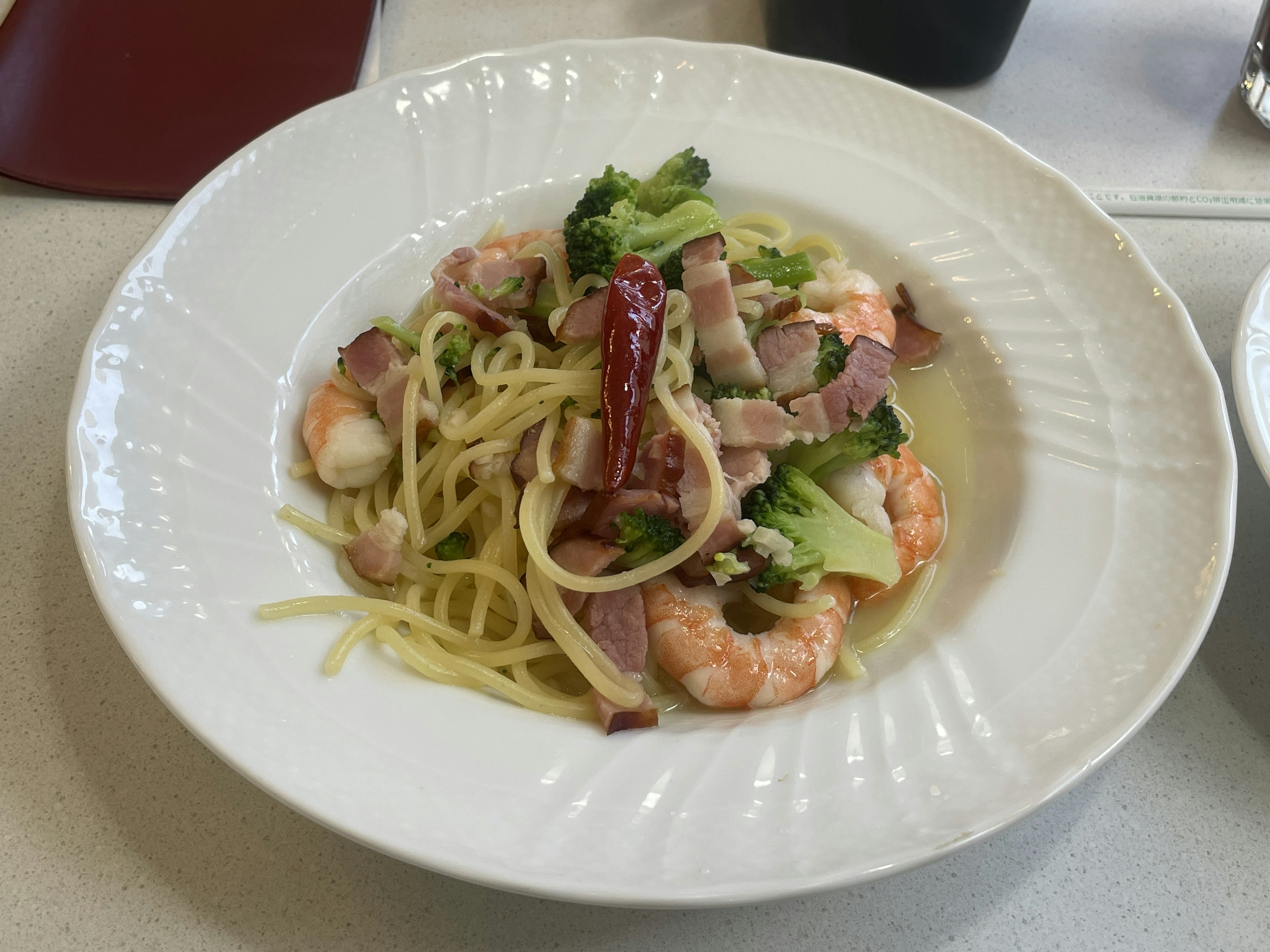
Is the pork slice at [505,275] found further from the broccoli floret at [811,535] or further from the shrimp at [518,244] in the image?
the broccoli floret at [811,535]

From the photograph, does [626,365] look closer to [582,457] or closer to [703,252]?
[582,457]

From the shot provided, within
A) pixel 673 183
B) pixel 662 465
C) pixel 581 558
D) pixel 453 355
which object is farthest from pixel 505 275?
pixel 581 558

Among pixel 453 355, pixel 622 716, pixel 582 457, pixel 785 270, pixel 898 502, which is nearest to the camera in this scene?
pixel 622 716

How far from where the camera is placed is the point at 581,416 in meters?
2.34

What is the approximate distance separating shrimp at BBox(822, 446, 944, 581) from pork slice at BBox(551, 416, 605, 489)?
71 cm

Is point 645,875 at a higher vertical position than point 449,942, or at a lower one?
higher

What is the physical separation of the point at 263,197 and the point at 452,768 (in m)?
1.85

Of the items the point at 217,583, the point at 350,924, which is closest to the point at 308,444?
the point at 217,583

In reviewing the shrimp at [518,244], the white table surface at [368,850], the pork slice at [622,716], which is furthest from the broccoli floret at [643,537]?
the shrimp at [518,244]

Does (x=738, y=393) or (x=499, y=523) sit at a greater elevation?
(x=738, y=393)

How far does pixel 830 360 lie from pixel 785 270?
48 centimetres

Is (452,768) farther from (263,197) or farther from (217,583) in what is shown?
(263,197)

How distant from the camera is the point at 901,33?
3.42 metres

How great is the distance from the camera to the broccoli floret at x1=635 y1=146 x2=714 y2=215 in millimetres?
2812
